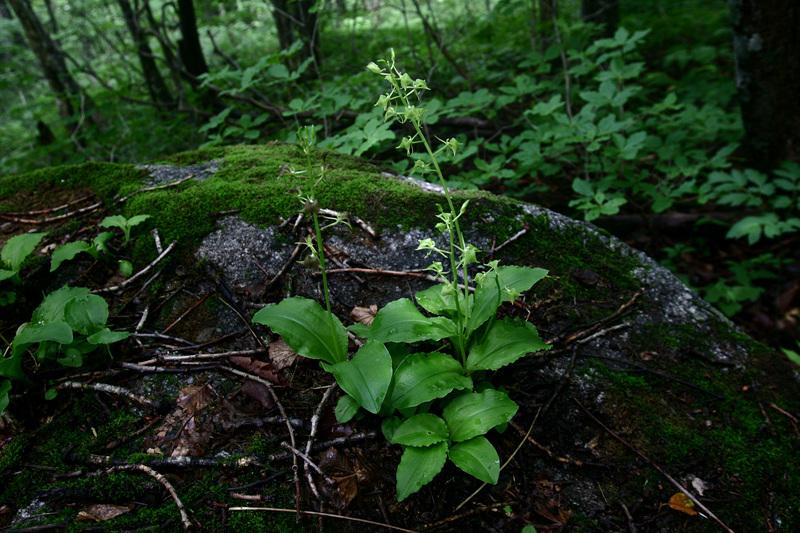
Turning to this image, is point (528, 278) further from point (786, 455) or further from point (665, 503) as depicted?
point (786, 455)

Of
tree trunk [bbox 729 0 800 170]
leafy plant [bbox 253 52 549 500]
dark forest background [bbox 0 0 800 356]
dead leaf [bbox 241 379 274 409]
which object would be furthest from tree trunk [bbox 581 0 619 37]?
dead leaf [bbox 241 379 274 409]

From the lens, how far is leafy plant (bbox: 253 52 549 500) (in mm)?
1774

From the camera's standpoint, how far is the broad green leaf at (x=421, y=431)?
175cm

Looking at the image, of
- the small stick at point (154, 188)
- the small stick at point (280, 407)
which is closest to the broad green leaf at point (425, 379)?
the small stick at point (280, 407)

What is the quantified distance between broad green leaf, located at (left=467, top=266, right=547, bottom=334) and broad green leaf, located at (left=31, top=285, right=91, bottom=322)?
1802 millimetres

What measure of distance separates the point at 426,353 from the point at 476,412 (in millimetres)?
311

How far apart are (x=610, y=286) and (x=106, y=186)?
10.7 ft

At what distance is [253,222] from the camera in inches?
112

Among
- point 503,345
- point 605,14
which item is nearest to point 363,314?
point 503,345

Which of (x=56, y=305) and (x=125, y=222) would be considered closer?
(x=56, y=305)

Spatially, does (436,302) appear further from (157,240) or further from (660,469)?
(157,240)

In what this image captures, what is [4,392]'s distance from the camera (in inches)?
73.9

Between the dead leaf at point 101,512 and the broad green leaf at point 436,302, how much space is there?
1.34 m

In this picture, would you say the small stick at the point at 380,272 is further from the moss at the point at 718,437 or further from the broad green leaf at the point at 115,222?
the broad green leaf at the point at 115,222
